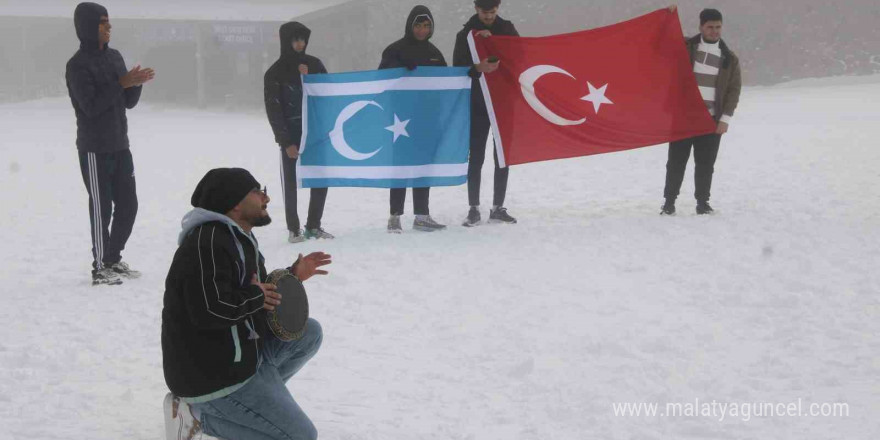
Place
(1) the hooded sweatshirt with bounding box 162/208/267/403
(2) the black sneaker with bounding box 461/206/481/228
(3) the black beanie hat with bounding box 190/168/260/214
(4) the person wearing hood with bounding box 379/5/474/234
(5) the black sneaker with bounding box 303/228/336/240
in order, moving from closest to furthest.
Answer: (1) the hooded sweatshirt with bounding box 162/208/267/403
(3) the black beanie hat with bounding box 190/168/260/214
(4) the person wearing hood with bounding box 379/5/474/234
(5) the black sneaker with bounding box 303/228/336/240
(2) the black sneaker with bounding box 461/206/481/228

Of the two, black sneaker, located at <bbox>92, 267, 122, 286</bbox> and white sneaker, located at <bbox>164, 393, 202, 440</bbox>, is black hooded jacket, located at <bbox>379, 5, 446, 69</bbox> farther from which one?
white sneaker, located at <bbox>164, 393, 202, 440</bbox>

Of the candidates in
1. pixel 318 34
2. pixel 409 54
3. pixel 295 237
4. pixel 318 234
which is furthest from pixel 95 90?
pixel 318 34

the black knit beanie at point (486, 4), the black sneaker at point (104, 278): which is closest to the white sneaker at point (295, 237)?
the black sneaker at point (104, 278)

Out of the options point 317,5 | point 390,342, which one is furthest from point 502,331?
point 317,5

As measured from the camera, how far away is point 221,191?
2.78 metres

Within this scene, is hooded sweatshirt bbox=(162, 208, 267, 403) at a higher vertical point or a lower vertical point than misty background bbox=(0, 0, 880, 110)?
lower

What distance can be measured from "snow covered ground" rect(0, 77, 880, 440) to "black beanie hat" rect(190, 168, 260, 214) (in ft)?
3.46

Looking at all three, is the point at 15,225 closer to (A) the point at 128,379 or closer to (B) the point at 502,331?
(A) the point at 128,379

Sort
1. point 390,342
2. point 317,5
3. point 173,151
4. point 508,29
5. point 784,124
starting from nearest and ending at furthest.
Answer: point 390,342, point 508,29, point 784,124, point 173,151, point 317,5

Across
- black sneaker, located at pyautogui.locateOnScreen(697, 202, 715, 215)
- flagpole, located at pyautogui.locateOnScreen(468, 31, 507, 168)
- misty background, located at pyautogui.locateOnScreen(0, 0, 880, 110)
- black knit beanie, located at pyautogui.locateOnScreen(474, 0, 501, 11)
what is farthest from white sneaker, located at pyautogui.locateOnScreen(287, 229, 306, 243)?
misty background, located at pyautogui.locateOnScreen(0, 0, 880, 110)

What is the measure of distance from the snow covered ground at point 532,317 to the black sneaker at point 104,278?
144 mm

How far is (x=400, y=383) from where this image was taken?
3.87 metres

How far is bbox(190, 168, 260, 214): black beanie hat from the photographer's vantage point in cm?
278

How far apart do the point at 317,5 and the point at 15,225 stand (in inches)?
809
